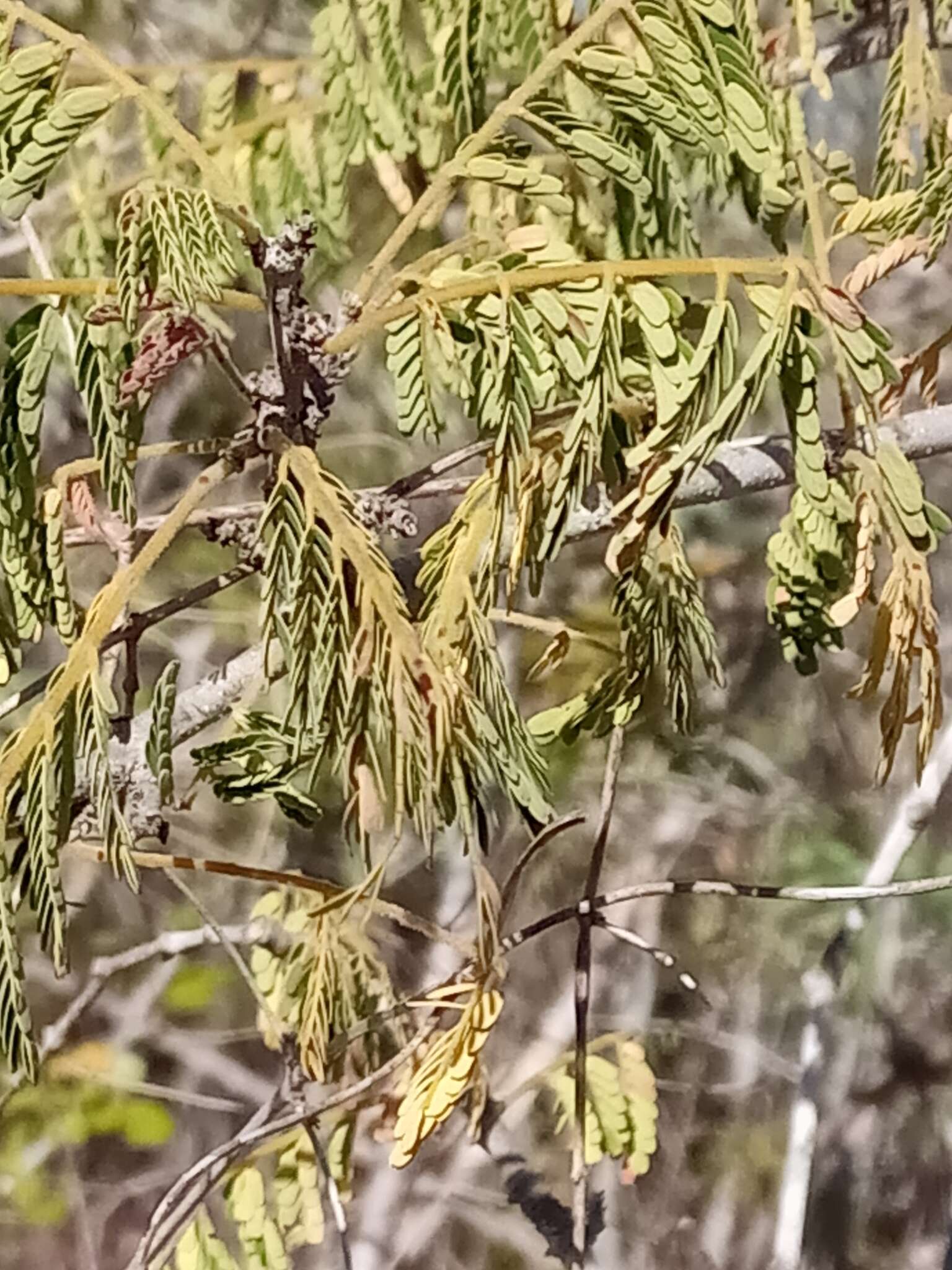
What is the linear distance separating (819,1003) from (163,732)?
0.40 metres

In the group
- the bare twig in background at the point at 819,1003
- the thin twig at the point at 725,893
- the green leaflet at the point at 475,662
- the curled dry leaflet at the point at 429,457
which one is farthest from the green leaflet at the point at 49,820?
the bare twig in background at the point at 819,1003

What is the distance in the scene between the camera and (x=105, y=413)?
39cm

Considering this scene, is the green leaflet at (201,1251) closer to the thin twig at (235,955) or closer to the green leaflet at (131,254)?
the thin twig at (235,955)

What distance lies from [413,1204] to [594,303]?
1.56 ft

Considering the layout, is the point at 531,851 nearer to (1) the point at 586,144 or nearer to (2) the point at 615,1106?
(2) the point at 615,1106

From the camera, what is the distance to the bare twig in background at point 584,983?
0.62 m

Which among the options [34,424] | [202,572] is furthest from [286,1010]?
[34,424]

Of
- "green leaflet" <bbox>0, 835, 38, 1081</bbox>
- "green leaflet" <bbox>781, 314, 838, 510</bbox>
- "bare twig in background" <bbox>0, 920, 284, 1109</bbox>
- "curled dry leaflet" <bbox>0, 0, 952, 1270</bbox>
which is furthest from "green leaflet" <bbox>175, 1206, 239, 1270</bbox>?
"green leaflet" <bbox>781, 314, 838, 510</bbox>

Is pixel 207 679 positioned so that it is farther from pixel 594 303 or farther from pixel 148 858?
pixel 594 303

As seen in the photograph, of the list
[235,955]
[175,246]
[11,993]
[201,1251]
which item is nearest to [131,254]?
[175,246]

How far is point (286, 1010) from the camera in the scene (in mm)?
611

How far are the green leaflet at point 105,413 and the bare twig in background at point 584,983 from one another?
0.93ft

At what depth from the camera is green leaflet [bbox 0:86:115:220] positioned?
1.18 feet

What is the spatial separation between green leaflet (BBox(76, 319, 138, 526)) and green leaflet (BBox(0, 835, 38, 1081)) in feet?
0.41
